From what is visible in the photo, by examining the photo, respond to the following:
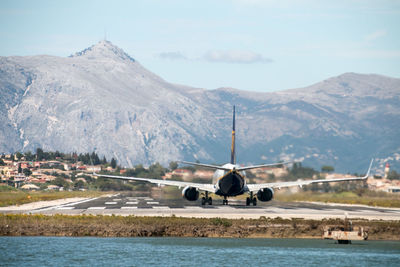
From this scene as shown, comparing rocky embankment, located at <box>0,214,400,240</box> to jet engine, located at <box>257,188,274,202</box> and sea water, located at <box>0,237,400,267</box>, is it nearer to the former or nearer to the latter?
sea water, located at <box>0,237,400,267</box>

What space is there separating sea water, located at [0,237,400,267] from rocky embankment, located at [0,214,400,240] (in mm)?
1654

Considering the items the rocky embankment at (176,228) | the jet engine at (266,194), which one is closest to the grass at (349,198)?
the jet engine at (266,194)

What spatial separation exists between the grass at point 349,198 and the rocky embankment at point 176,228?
4651 centimetres

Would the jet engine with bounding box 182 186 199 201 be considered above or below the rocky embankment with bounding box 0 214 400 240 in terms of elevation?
above

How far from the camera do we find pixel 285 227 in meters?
59.1

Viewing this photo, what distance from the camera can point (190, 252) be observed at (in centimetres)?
4916

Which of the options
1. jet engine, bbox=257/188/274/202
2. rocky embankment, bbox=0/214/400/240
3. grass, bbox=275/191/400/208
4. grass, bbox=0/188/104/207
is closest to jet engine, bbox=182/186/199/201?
jet engine, bbox=257/188/274/202

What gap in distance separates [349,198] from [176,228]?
270ft

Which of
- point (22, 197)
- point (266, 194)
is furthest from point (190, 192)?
point (22, 197)

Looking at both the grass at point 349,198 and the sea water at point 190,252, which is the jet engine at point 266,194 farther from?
the sea water at point 190,252

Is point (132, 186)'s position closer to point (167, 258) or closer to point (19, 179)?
point (19, 179)

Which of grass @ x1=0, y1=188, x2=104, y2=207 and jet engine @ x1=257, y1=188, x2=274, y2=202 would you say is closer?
jet engine @ x1=257, y1=188, x2=274, y2=202

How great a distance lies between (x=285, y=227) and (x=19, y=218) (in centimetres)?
2370

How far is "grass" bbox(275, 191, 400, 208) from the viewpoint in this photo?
115438mm
